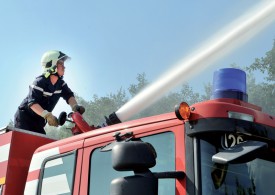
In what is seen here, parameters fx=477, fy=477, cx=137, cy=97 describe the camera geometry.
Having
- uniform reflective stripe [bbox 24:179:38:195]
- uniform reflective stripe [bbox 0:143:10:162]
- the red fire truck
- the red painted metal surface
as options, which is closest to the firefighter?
the red painted metal surface

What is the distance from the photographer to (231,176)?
3225 mm

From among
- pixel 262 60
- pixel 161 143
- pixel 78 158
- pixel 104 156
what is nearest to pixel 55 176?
pixel 78 158

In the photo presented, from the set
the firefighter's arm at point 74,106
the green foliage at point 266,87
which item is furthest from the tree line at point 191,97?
the firefighter's arm at point 74,106

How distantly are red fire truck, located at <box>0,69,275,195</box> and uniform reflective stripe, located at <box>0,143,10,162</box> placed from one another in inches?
20.5

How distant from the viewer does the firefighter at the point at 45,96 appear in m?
5.47

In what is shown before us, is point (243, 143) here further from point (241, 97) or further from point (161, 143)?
point (241, 97)

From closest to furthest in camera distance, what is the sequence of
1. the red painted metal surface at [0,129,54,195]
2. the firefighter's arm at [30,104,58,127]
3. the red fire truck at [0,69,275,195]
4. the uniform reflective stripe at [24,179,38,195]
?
the red fire truck at [0,69,275,195] → the uniform reflective stripe at [24,179,38,195] → the red painted metal surface at [0,129,54,195] → the firefighter's arm at [30,104,58,127]

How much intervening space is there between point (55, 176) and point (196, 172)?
1572 mm

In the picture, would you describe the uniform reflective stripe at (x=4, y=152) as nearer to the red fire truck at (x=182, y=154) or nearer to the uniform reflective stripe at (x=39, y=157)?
the uniform reflective stripe at (x=39, y=157)

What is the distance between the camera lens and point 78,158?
4020mm

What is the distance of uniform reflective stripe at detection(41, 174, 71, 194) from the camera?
13.3 ft

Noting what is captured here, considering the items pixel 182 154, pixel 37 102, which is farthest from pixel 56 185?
pixel 37 102

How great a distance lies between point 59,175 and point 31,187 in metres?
0.40

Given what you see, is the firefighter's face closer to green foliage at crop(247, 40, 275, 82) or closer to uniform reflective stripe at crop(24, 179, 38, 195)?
uniform reflective stripe at crop(24, 179, 38, 195)
